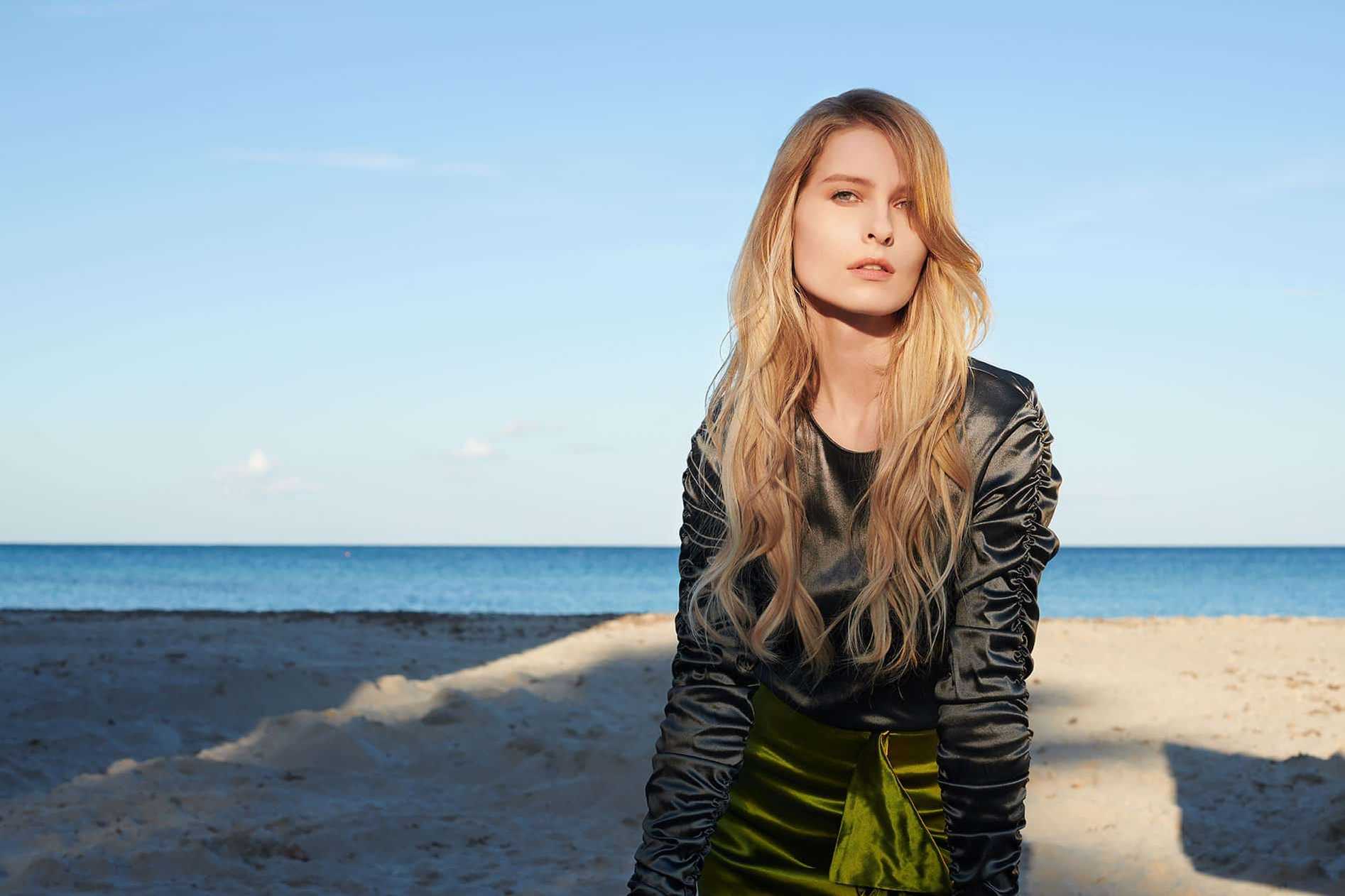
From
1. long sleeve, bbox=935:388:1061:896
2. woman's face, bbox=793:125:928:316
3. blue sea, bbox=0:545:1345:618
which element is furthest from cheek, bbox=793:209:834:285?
blue sea, bbox=0:545:1345:618

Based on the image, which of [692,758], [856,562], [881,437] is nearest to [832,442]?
[881,437]

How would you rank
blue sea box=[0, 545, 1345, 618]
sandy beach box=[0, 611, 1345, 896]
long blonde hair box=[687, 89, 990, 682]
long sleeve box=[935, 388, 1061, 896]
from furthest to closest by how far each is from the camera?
1. blue sea box=[0, 545, 1345, 618]
2. sandy beach box=[0, 611, 1345, 896]
3. long blonde hair box=[687, 89, 990, 682]
4. long sleeve box=[935, 388, 1061, 896]

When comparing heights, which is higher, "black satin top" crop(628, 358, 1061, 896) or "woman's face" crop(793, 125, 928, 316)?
"woman's face" crop(793, 125, 928, 316)

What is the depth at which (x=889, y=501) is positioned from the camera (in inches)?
57.5

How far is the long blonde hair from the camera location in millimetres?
1449

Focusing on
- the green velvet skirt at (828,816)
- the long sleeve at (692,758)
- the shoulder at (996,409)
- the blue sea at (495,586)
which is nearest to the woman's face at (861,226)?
the shoulder at (996,409)

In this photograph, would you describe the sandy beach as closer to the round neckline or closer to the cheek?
the round neckline

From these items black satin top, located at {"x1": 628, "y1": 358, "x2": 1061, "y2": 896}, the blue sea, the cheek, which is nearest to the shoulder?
black satin top, located at {"x1": 628, "y1": 358, "x2": 1061, "y2": 896}

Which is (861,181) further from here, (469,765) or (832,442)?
(469,765)

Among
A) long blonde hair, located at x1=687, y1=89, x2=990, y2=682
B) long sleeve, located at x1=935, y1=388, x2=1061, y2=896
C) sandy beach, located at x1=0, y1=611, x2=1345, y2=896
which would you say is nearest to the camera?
long sleeve, located at x1=935, y1=388, x2=1061, y2=896

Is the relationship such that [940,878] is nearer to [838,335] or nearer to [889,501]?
[889,501]

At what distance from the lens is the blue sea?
31250 millimetres

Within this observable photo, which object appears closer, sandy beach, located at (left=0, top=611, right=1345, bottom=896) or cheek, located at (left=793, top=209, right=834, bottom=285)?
cheek, located at (left=793, top=209, right=834, bottom=285)

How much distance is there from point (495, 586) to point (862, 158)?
4181 cm
